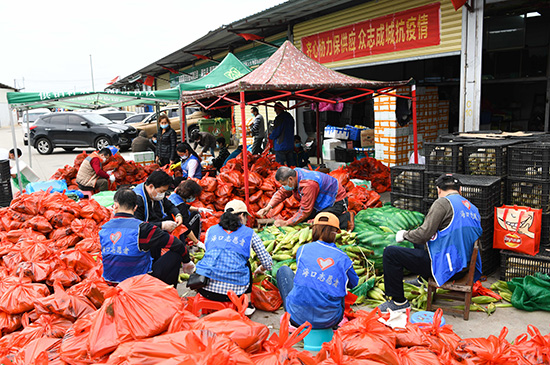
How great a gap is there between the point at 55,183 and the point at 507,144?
8.54 m

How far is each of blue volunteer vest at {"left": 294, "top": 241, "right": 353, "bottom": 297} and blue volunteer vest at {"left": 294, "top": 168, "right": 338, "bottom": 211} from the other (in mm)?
2422

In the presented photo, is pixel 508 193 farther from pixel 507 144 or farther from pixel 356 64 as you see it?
pixel 356 64

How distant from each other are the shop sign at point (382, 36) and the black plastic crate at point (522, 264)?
5.44 metres

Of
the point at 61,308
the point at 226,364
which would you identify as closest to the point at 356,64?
the point at 61,308

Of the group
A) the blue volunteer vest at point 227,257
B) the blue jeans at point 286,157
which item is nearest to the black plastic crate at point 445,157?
the blue volunteer vest at point 227,257

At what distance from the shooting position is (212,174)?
9.73 meters

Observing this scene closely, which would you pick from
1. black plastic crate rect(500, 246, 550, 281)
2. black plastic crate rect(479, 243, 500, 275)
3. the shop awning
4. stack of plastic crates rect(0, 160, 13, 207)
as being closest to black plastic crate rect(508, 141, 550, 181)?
black plastic crate rect(500, 246, 550, 281)

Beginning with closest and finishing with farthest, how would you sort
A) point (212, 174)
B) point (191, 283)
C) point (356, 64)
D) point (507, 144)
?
point (191, 283)
point (507, 144)
point (212, 174)
point (356, 64)

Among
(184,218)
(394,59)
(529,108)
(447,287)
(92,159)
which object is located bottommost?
(447,287)

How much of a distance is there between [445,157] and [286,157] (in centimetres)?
524

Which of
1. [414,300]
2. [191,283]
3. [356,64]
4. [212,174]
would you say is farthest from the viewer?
[356,64]

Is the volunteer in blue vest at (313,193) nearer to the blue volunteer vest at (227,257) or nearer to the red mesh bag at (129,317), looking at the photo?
the blue volunteer vest at (227,257)

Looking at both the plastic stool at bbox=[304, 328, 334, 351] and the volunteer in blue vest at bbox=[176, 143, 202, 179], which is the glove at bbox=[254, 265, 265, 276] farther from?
the volunteer in blue vest at bbox=[176, 143, 202, 179]

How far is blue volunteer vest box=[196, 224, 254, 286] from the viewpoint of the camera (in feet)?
13.4
